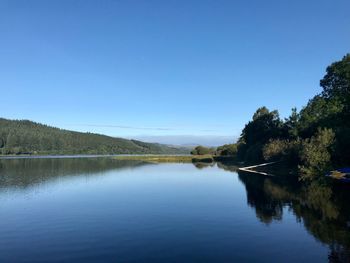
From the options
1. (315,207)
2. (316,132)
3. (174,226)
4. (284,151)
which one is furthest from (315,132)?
(174,226)

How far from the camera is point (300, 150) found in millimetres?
83875

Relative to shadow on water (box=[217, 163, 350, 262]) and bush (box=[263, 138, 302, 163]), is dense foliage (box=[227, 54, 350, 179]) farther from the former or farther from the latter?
shadow on water (box=[217, 163, 350, 262])

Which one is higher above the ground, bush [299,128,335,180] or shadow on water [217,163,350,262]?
bush [299,128,335,180]

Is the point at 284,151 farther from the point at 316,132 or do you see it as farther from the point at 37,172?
the point at 37,172

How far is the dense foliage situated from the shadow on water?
13.7 meters

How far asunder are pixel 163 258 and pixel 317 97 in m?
107

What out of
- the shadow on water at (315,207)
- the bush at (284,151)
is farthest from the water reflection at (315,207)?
the bush at (284,151)

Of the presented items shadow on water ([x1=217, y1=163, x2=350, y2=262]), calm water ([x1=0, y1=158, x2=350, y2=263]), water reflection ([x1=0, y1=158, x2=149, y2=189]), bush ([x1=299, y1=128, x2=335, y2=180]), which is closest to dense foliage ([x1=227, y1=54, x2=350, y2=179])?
bush ([x1=299, y1=128, x2=335, y2=180])

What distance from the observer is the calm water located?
23.7m

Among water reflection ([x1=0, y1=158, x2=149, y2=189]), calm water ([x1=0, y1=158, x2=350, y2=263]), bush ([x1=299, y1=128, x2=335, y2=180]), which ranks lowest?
calm water ([x1=0, y1=158, x2=350, y2=263])

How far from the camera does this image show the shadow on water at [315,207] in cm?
2734

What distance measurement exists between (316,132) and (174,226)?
67.0 meters

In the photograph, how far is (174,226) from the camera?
31.7 metres

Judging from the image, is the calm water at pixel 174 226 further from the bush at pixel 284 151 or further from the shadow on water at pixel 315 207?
the bush at pixel 284 151
